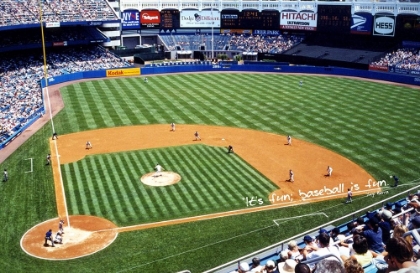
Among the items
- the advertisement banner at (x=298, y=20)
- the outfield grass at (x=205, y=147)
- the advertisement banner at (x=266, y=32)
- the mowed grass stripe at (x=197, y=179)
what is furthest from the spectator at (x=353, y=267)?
the advertisement banner at (x=266, y=32)

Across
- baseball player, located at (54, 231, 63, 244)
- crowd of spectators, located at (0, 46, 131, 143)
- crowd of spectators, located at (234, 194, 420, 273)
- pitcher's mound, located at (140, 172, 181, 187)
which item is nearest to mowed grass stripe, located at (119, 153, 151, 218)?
pitcher's mound, located at (140, 172, 181, 187)

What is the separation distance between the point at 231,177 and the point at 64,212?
38.7 feet

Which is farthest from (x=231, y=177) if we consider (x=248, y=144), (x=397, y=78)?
(x=397, y=78)

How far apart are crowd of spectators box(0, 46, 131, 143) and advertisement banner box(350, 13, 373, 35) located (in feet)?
132

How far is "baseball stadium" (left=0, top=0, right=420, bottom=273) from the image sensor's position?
24.4 m

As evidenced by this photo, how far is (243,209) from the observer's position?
28438mm

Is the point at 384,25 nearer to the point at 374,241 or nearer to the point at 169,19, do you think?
the point at 169,19

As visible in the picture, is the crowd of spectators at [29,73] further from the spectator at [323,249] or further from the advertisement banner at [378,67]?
the advertisement banner at [378,67]

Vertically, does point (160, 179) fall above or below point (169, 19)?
below

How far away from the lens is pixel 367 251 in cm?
975

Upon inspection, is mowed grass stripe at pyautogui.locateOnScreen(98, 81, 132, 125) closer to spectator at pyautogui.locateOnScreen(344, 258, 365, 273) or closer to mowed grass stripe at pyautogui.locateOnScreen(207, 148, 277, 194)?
mowed grass stripe at pyautogui.locateOnScreen(207, 148, 277, 194)

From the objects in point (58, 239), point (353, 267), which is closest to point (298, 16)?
point (58, 239)

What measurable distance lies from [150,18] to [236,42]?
1829 centimetres

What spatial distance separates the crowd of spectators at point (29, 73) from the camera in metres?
48.1
